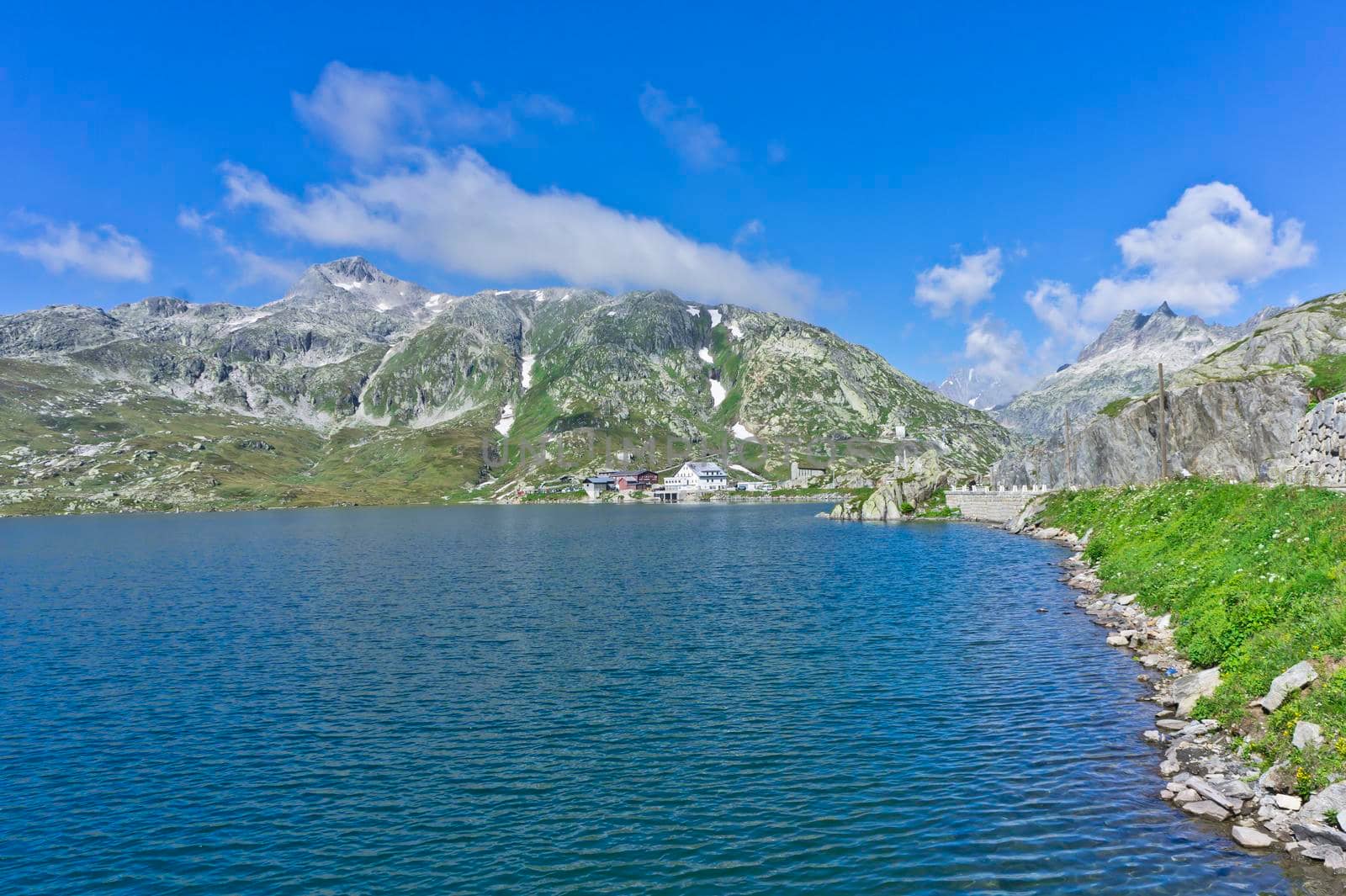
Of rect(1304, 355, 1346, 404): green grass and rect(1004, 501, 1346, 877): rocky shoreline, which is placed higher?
rect(1304, 355, 1346, 404): green grass

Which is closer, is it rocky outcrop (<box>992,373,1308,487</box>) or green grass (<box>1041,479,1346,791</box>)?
green grass (<box>1041,479,1346,791</box>)

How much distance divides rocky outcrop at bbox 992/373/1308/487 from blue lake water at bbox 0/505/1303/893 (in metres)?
58.7

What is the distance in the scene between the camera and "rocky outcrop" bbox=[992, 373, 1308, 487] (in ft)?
337

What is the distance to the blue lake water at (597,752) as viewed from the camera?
22297 millimetres

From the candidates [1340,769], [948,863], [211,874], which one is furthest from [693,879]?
[1340,769]

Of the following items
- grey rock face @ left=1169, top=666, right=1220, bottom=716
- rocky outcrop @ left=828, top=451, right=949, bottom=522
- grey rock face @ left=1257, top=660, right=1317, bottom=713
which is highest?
rocky outcrop @ left=828, top=451, right=949, bottom=522

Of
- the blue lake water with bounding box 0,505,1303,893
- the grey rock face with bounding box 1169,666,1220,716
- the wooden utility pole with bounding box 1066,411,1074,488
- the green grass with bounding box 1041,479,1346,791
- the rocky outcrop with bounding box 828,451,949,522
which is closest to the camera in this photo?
the blue lake water with bounding box 0,505,1303,893

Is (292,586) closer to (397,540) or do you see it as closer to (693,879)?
(397,540)

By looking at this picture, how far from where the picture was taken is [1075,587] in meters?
68.9

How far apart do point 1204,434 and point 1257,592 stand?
97799mm

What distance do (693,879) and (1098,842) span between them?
39.5 ft

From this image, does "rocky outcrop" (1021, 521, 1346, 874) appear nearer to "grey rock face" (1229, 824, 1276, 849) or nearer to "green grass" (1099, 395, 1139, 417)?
"grey rock face" (1229, 824, 1276, 849)

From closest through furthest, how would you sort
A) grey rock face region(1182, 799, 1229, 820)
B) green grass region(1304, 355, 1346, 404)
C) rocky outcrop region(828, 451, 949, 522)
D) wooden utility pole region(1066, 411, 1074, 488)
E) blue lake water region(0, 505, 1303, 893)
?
blue lake water region(0, 505, 1303, 893) < grey rock face region(1182, 799, 1229, 820) < green grass region(1304, 355, 1346, 404) < wooden utility pole region(1066, 411, 1074, 488) < rocky outcrop region(828, 451, 949, 522)

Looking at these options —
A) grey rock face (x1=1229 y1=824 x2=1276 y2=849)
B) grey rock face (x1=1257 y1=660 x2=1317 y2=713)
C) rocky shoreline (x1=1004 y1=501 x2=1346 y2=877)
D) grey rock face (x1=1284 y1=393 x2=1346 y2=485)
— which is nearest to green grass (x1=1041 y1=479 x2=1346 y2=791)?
grey rock face (x1=1257 y1=660 x2=1317 y2=713)
